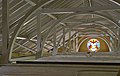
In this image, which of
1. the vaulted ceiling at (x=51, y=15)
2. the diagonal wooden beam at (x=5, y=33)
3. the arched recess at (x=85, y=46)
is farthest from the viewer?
the arched recess at (x=85, y=46)

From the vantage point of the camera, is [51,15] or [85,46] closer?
[51,15]

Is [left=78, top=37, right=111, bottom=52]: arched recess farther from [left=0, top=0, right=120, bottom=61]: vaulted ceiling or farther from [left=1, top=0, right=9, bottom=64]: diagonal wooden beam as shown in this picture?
[left=1, top=0, right=9, bottom=64]: diagonal wooden beam

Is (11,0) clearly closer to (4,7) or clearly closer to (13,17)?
(13,17)

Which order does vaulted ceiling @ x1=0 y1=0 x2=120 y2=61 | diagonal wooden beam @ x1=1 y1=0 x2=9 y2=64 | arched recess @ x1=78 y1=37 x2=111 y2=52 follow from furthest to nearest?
1. arched recess @ x1=78 y1=37 x2=111 y2=52
2. vaulted ceiling @ x1=0 y1=0 x2=120 y2=61
3. diagonal wooden beam @ x1=1 y1=0 x2=9 y2=64

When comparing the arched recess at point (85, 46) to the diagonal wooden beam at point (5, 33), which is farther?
the arched recess at point (85, 46)

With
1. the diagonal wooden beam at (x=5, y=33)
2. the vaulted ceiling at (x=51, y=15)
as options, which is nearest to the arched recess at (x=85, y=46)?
the vaulted ceiling at (x=51, y=15)

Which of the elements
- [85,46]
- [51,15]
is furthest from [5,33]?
[85,46]

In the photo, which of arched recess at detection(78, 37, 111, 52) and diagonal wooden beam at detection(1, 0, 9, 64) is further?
arched recess at detection(78, 37, 111, 52)

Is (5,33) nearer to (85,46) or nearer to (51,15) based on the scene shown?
(51,15)

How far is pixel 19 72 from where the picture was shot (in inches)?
122

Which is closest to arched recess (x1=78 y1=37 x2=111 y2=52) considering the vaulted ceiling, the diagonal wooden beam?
the vaulted ceiling

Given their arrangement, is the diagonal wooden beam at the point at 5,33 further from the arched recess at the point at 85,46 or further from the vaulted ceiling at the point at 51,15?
the arched recess at the point at 85,46

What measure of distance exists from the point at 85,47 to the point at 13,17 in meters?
16.3

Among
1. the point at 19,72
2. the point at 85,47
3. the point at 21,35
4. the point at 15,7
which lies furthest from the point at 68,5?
the point at 85,47
